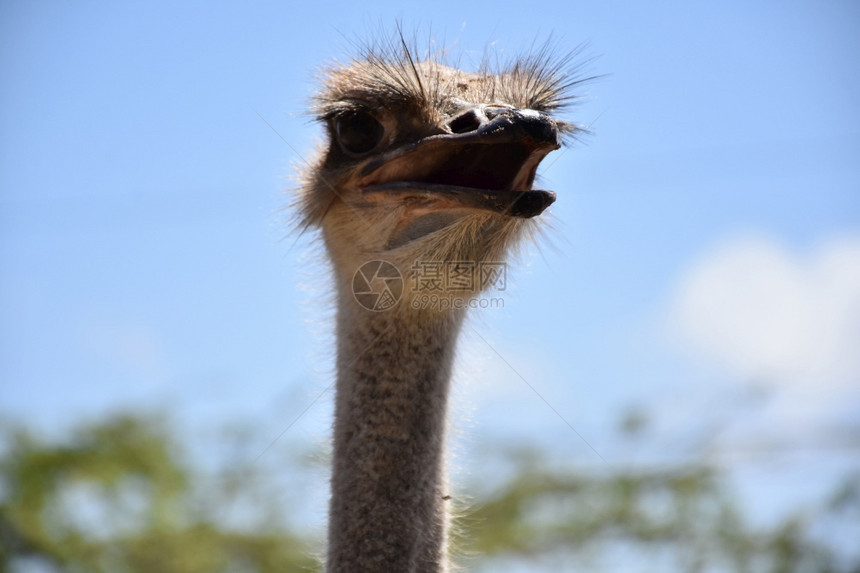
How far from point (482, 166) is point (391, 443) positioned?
74 cm

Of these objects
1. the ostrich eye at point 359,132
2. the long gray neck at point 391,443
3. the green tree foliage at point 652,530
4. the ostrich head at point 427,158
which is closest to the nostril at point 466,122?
the ostrich head at point 427,158

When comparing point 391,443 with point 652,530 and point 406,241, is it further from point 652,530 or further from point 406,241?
point 652,530

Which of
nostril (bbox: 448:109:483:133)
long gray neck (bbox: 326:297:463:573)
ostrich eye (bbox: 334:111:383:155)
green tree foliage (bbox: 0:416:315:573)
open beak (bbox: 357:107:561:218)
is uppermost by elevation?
green tree foliage (bbox: 0:416:315:573)

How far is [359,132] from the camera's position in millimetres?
2693

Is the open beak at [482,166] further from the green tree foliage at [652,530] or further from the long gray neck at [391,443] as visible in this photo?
the green tree foliage at [652,530]

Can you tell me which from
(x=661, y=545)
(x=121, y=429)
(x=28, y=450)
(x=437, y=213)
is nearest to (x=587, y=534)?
(x=661, y=545)

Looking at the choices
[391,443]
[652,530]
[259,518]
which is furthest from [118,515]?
[391,443]

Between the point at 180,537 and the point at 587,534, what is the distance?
382 cm

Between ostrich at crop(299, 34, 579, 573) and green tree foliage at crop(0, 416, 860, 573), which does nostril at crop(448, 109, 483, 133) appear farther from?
green tree foliage at crop(0, 416, 860, 573)

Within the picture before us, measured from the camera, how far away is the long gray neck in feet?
7.89

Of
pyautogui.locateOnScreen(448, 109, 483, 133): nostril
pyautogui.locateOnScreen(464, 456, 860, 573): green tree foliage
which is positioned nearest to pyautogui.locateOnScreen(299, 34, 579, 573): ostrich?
pyautogui.locateOnScreen(448, 109, 483, 133): nostril

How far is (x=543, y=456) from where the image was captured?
10508mm

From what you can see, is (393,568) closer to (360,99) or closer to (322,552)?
(322,552)

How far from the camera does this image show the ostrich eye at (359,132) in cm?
266
